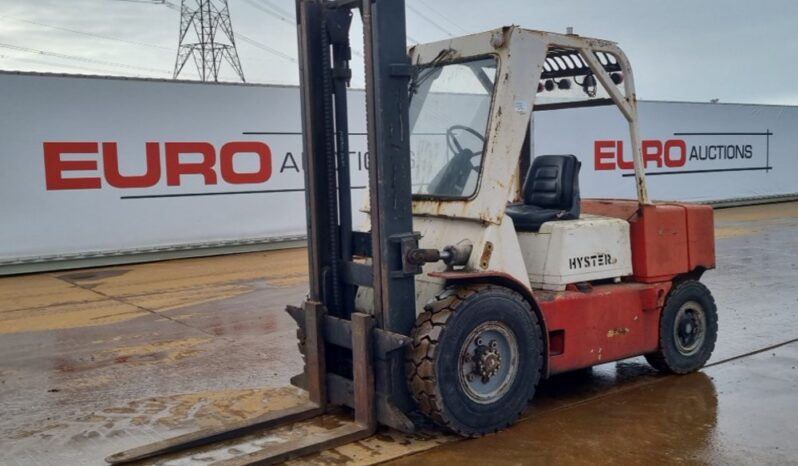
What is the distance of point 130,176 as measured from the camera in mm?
13641

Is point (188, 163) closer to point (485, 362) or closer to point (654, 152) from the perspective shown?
point (485, 362)

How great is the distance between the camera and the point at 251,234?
14992 mm

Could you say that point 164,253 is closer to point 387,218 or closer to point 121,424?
point 121,424

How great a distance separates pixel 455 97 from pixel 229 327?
13.9 ft

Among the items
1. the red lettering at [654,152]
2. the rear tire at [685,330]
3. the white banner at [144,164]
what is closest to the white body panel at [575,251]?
the rear tire at [685,330]

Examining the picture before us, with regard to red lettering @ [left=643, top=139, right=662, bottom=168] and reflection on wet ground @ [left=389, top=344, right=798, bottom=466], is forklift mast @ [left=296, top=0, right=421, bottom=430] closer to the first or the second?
reflection on wet ground @ [left=389, top=344, right=798, bottom=466]

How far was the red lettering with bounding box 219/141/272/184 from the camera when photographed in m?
14.6

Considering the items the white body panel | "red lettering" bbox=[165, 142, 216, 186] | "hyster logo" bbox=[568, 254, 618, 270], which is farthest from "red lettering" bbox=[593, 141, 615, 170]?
"hyster logo" bbox=[568, 254, 618, 270]

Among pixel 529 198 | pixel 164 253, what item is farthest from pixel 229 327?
pixel 164 253

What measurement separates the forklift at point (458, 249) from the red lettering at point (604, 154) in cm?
1419

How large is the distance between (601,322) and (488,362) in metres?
1.13

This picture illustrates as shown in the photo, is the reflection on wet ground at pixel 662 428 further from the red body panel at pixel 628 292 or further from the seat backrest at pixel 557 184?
the seat backrest at pixel 557 184

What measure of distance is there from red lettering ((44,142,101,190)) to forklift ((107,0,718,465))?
29.3ft

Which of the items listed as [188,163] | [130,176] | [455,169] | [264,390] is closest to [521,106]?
[455,169]
